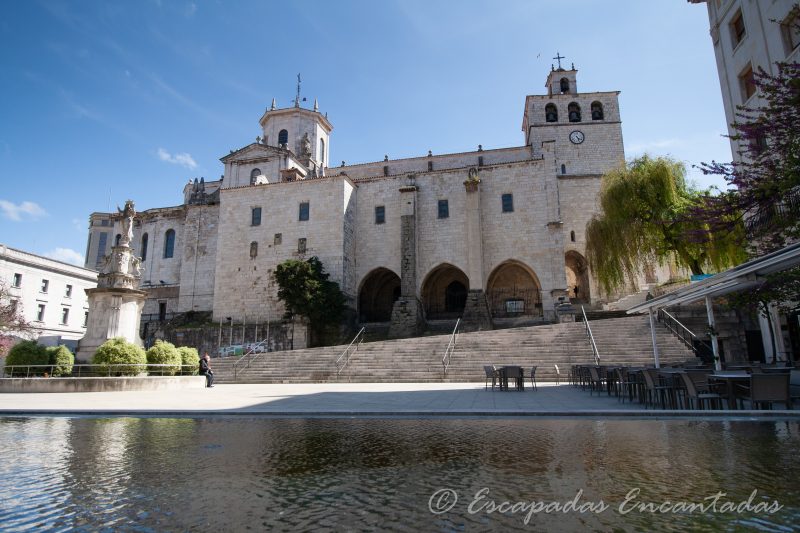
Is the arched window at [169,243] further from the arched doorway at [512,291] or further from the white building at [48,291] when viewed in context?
the arched doorway at [512,291]

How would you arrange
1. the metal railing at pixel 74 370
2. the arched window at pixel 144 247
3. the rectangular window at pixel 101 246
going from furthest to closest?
the rectangular window at pixel 101 246, the arched window at pixel 144 247, the metal railing at pixel 74 370

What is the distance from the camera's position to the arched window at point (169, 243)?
36312 millimetres

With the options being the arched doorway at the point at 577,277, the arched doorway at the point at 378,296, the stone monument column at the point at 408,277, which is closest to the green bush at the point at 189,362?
the stone monument column at the point at 408,277

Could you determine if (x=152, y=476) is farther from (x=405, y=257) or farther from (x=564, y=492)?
(x=405, y=257)

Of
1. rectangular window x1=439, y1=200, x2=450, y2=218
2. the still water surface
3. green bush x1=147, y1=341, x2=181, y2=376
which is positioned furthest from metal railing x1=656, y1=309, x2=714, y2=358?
green bush x1=147, y1=341, x2=181, y2=376

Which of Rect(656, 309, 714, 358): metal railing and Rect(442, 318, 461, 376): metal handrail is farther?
Rect(656, 309, 714, 358): metal railing

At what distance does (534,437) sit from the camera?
5.52 metres

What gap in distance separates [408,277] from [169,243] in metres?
20.8

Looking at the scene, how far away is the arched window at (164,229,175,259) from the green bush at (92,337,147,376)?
24865 mm

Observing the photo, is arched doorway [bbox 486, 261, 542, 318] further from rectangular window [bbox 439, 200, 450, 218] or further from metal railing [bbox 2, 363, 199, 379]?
metal railing [bbox 2, 363, 199, 379]

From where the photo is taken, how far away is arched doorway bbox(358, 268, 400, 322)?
31.0 metres

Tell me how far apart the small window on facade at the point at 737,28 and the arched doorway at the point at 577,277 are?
14.9 metres

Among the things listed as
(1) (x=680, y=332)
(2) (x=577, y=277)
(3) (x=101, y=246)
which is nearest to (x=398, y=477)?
(1) (x=680, y=332)

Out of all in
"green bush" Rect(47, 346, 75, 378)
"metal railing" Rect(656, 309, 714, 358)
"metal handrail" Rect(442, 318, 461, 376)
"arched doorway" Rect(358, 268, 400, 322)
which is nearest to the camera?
"green bush" Rect(47, 346, 75, 378)
